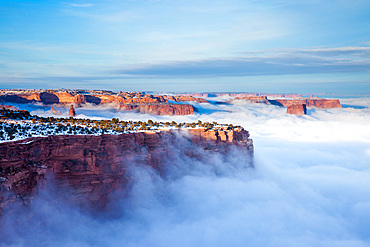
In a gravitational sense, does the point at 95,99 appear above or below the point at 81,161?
above

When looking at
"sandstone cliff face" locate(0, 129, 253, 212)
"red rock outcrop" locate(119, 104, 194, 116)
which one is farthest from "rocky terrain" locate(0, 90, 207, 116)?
"sandstone cliff face" locate(0, 129, 253, 212)

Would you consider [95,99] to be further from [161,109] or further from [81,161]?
[81,161]

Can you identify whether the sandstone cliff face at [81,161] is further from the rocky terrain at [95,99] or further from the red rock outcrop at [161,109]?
the red rock outcrop at [161,109]

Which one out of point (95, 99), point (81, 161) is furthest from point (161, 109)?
point (81, 161)

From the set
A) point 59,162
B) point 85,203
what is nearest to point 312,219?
point 85,203

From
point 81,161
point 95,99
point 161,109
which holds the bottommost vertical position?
point 161,109

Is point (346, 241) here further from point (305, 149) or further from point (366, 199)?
point (305, 149)

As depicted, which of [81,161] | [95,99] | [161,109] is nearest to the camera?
[81,161]

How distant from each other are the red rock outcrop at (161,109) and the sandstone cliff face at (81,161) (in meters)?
111

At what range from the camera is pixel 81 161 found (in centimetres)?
2517

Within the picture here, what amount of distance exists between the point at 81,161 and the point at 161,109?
13009 cm

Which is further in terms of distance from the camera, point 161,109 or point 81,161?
point 161,109

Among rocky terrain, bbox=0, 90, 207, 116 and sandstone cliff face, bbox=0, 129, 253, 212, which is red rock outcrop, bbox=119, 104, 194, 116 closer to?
rocky terrain, bbox=0, 90, 207, 116

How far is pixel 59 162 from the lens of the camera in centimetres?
2441
